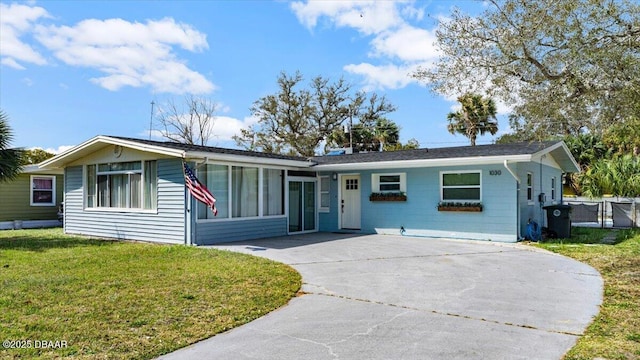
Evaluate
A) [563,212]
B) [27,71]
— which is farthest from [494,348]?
[27,71]

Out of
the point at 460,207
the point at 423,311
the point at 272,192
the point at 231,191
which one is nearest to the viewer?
the point at 423,311

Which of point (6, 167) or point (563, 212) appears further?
point (563, 212)

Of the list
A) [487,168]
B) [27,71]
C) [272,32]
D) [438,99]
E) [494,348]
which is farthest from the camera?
[27,71]

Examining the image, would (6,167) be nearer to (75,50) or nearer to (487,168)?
(75,50)

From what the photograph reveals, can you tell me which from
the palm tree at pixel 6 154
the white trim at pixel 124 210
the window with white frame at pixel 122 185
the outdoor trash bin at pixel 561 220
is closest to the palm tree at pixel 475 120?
the outdoor trash bin at pixel 561 220

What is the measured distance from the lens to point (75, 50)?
1875 cm

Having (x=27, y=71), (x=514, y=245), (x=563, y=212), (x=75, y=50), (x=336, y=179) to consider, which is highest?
(x=75, y=50)

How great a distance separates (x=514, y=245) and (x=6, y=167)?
1392cm

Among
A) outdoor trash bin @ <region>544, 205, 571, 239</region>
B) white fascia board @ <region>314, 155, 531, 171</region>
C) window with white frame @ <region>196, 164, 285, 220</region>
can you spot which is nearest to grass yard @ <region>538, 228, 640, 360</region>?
outdoor trash bin @ <region>544, 205, 571, 239</region>

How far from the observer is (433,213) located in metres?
13.1

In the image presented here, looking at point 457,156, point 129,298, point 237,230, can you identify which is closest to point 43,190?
point 237,230

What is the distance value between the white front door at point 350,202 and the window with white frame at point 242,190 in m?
2.49

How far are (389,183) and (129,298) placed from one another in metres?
9.95

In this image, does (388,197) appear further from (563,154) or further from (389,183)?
(563,154)
